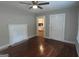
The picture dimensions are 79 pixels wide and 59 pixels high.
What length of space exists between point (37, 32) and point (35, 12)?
30cm

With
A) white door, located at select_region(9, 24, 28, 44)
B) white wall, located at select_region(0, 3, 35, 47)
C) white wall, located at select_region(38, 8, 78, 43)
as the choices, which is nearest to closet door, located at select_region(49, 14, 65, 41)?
white wall, located at select_region(38, 8, 78, 43)

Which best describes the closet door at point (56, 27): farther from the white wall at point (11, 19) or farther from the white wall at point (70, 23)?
the white wall at point (11, 19)

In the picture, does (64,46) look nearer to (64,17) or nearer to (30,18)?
(64,17)

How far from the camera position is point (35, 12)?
5.24 ft

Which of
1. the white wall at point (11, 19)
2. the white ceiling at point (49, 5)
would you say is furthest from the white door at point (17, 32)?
the white ceiling at point (49, 5)

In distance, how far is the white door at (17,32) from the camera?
1.60 metres

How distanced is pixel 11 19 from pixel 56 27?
0.67 metres

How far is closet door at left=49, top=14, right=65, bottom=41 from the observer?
1586 millimetres

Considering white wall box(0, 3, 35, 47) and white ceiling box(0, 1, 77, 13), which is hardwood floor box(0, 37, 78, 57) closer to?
white wall box(0, 3, 35, 47)

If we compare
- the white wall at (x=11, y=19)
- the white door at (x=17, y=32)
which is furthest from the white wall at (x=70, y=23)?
the white door at (x=17, y=32)

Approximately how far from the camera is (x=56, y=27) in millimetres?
1612

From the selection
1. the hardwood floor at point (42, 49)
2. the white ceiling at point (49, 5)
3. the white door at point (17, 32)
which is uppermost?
the white ceiling at point (49, 5)

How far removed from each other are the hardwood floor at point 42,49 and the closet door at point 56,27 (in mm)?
77

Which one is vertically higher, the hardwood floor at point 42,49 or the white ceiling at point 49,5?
the white ceiling at point 49,5
